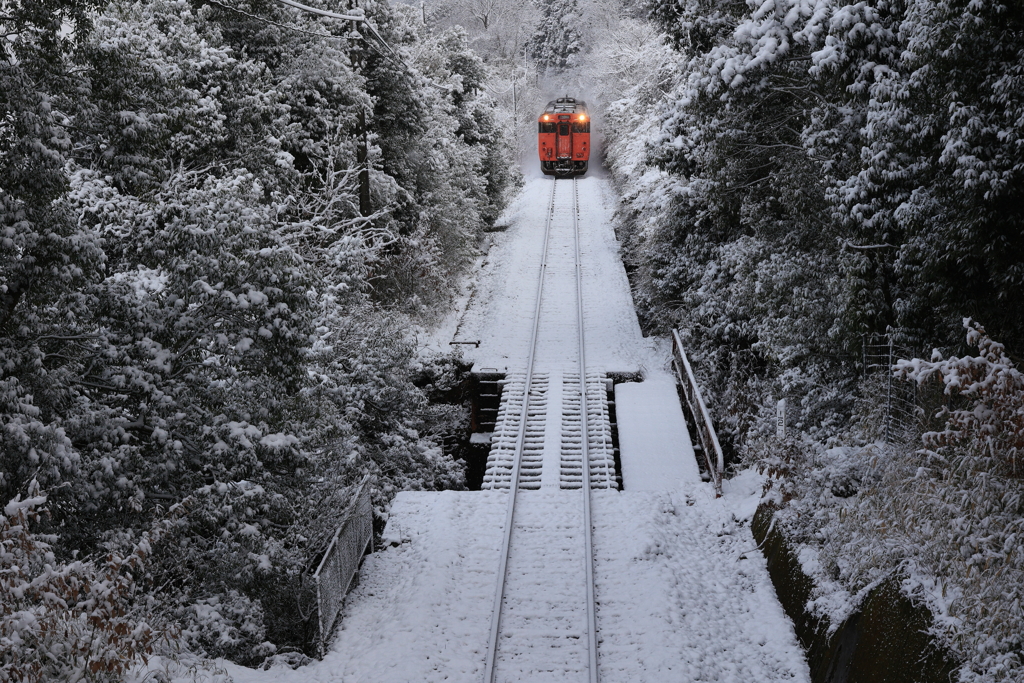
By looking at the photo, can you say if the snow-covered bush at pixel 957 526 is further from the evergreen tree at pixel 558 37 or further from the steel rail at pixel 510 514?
the evergreen tree at pixel 558 37

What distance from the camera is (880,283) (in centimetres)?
1083

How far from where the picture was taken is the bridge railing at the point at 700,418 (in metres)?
12.7

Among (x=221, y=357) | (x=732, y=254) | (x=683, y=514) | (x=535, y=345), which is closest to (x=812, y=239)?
(x=732, y=254)

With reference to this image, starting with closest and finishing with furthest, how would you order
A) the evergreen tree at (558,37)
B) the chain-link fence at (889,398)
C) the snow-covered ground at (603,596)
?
the snow-covered ground at (603,596)
the chain-link fence at (889,398)
the evergreen tree at (558,37)

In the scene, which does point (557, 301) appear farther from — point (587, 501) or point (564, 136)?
point (564, 136)

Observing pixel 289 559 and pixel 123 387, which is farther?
pixel 289 559

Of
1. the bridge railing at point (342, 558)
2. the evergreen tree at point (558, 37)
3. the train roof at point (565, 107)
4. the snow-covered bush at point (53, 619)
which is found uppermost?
the evergreen tree at point (558, 37)

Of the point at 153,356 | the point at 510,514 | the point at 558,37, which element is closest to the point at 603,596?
the point at 510,514

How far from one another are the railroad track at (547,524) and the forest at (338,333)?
1.98 m

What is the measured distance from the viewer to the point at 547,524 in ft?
38.4

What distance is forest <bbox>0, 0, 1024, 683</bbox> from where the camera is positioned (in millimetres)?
6344

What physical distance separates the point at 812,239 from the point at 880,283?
311 cm

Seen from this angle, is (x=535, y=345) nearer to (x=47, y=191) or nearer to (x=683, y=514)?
(x=683, y=514)

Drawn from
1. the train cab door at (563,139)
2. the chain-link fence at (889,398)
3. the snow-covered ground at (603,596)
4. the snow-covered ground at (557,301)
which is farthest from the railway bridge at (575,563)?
the train cab door at (563,139)
